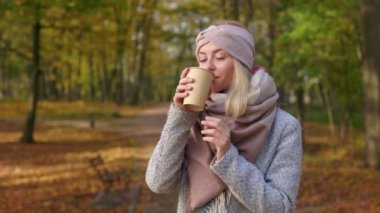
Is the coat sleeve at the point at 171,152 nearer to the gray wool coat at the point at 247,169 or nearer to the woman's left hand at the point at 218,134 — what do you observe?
the gray wool coat at the point at 247,169

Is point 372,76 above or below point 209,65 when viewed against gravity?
below

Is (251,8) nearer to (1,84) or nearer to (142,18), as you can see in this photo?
(142,18)

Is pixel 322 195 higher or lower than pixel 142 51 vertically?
higher

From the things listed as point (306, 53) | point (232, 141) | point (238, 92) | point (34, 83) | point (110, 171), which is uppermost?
point (238, 92)

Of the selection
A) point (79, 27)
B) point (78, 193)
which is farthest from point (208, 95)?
point (79, 27)

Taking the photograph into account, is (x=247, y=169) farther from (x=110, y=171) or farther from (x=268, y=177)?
(x=110, y=171)

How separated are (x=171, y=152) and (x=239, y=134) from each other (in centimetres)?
27

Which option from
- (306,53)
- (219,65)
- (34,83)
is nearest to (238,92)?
(219,65)

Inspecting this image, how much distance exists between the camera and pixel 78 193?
10.0m

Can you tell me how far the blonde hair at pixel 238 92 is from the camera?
1935 millimetres

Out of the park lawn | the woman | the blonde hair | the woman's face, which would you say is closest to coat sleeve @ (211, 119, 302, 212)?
the woman

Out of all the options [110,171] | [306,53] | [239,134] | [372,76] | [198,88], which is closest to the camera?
[198,88]

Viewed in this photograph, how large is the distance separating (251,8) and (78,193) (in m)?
10.6

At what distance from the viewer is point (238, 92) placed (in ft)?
6.43
